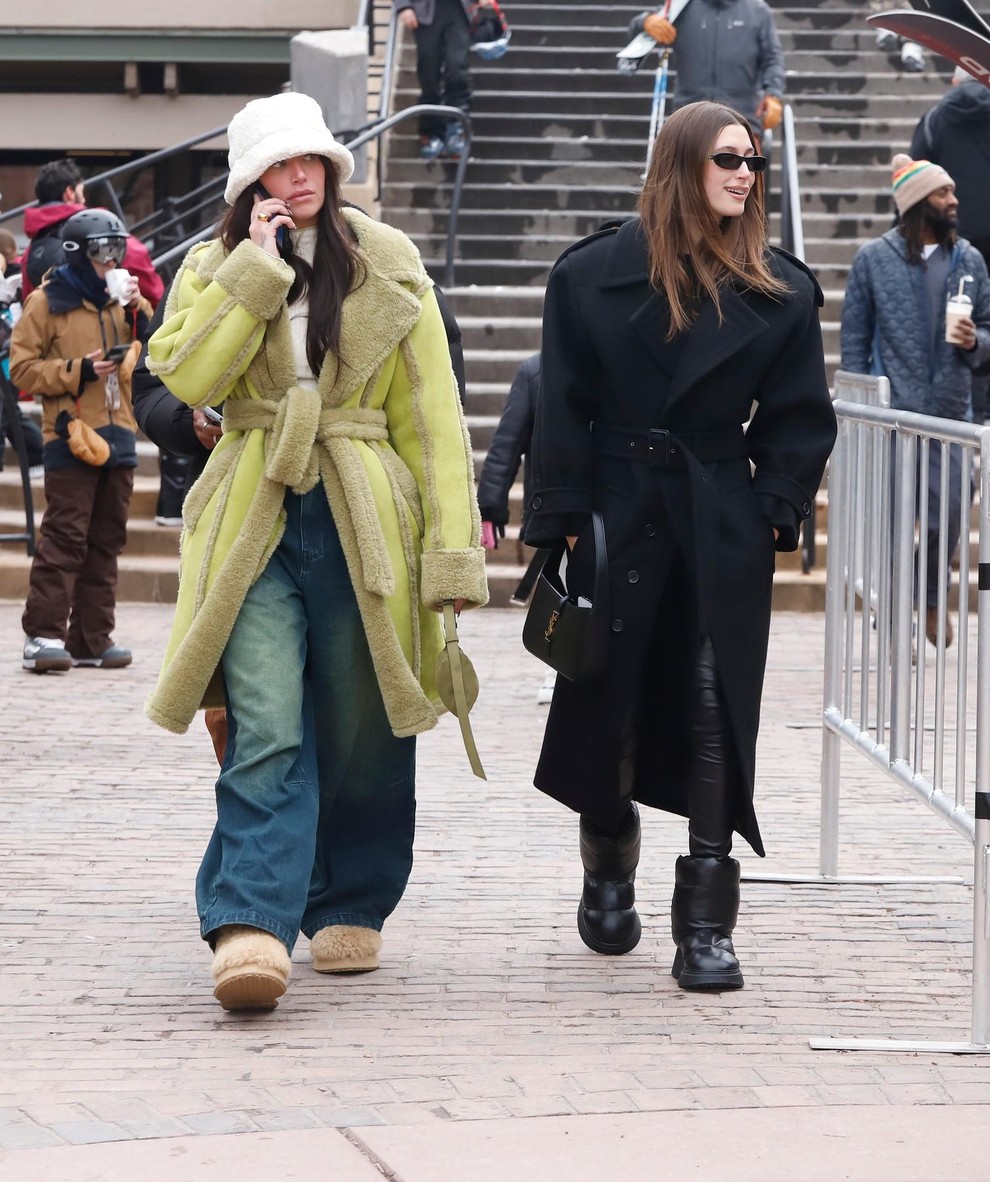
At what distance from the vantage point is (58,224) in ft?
35.5

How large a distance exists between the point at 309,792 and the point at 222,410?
0.99m

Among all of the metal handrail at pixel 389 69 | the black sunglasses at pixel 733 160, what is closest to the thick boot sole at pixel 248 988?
the black sunglasses at pixel 733 160

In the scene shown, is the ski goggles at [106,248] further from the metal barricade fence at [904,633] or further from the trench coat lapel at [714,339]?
the trench coat lapel at [714,339]

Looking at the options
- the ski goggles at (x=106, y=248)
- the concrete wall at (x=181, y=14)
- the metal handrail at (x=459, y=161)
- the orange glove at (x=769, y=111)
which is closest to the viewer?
the ski goggles at (x=106, y=248)

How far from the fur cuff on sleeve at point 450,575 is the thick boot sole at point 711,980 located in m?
0.99

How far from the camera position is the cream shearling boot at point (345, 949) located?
194 inches

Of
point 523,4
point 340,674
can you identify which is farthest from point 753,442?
point 523,4

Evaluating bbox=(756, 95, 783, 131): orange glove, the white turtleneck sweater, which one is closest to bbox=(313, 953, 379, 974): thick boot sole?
the white turtleneck sweater

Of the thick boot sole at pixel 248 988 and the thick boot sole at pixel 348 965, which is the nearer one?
the thick boot sole at pixel 248 988

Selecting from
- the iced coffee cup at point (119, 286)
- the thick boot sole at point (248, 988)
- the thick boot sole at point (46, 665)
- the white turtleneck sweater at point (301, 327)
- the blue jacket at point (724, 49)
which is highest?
the blue jacket at point (724, 49)

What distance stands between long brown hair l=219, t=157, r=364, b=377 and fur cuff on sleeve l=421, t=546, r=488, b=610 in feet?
1.66

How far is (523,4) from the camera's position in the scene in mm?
17328

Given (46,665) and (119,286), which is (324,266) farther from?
(46,665)

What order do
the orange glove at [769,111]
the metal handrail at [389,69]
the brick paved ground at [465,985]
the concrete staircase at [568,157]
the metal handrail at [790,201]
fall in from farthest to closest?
the metal handrail at [389,69] < the concrete staircase at [568,157] < the orange glove at [769,111] < the metal handrail at [790,201] < the brick paved ground at [465,985]
